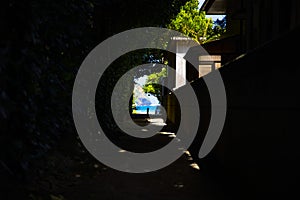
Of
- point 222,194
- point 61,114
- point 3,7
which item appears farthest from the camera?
point 222,194

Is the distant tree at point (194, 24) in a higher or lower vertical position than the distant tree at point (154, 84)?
higher

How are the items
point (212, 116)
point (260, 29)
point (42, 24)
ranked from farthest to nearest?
point (260, 29)
point (212, 116)
point (42, 24)

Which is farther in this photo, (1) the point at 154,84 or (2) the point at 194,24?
(1) the point at 154,84

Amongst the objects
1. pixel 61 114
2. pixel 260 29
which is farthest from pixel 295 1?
pixel 61 114

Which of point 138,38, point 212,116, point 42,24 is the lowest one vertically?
point 212,116

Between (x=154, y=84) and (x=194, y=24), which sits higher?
(x=194, y=24)

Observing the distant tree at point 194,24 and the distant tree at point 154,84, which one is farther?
the distant tree at point 154,84

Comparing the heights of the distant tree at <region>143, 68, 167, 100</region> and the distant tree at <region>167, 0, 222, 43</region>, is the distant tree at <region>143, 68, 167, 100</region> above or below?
below

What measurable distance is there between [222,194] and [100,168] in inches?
121

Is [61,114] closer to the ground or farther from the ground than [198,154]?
farther from the ground

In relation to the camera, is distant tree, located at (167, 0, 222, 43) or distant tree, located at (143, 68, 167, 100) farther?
distant tree, located at (143, 68, 167, 100)

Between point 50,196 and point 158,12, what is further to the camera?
point 158,12

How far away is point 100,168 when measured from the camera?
8000 millimetres

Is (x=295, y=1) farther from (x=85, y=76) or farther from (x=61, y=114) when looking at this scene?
(x=61, y=114)
